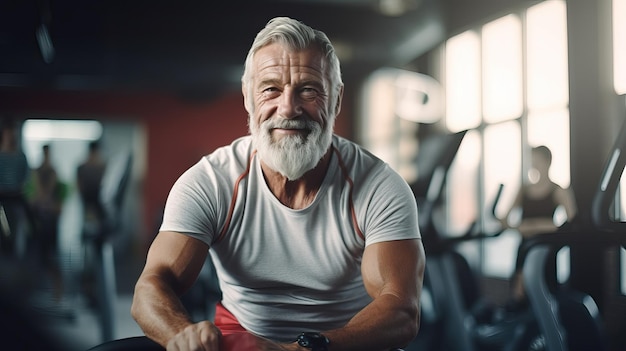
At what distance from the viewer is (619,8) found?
1.91 metres

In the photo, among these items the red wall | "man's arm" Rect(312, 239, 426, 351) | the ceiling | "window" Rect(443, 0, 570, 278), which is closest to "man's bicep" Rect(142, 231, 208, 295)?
"man's arm" Rect(312, 239, 426, 351)

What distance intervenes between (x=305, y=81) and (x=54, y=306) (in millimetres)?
1489

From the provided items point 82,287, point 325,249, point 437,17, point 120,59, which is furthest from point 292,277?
point 437,17

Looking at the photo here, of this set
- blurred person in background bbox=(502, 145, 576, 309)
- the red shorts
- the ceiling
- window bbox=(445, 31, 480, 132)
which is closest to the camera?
the red shorts

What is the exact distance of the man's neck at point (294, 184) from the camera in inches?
46.7

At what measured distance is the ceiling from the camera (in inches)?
84.9

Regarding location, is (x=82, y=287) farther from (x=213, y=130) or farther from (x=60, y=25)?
(x=60, y=25)

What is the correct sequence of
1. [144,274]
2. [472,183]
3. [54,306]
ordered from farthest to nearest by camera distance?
[472,183], [54,306], [144,274]

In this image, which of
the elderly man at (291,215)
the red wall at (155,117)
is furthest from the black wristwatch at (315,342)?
the red wall at (155,117)

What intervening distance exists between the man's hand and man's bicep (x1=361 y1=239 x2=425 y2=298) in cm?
32

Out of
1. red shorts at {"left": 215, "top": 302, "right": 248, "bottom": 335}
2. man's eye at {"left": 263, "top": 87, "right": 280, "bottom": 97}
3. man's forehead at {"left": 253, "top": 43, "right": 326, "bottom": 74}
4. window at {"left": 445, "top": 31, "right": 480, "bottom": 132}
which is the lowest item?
red shorts at {"left": 215, "top": 302, "right": 248, "bottom": 335}

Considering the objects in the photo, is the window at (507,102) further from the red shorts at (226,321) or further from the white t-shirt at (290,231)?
the red shorts at (226,321)

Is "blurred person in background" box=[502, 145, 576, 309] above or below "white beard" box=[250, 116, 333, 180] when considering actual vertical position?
below

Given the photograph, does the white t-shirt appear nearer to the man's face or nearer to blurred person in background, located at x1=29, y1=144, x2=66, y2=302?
the man's face
